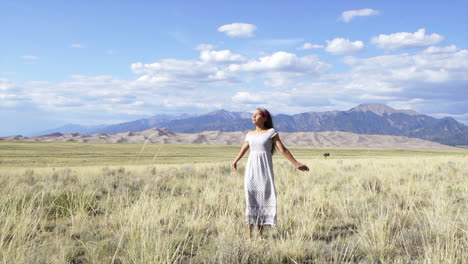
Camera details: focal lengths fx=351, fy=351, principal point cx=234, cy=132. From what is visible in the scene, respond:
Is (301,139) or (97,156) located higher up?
(97,156)

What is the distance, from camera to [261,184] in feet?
16.9

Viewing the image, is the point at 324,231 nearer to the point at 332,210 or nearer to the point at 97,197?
the point at 332,210

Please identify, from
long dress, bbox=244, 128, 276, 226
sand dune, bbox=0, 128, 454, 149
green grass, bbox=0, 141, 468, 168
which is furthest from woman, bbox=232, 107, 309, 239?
sand dune, bbox=0, 128, 454, 149

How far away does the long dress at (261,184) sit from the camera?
16.8 ft

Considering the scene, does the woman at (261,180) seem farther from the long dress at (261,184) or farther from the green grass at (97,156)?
the green grass at (97,156)

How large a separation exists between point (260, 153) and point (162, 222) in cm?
227

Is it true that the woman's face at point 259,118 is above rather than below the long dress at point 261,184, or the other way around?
above

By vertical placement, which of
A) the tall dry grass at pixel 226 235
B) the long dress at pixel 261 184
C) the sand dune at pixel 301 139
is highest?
the long dress at pixel 261 184

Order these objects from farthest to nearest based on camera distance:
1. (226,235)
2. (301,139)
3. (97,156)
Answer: (301,139) → (97,156) → (226,235)

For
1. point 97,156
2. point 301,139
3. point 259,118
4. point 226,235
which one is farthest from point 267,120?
point 301,139

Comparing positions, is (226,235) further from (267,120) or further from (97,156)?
(97,156)

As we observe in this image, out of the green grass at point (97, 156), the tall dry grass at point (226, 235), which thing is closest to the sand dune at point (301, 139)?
the green grass at point (97, 156)

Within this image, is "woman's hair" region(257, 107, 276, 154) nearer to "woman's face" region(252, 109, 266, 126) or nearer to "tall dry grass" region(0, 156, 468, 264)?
"woman's face" region(252, 109, 266, 126)

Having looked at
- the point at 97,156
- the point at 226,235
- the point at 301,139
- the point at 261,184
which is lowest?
the point at 301,139
